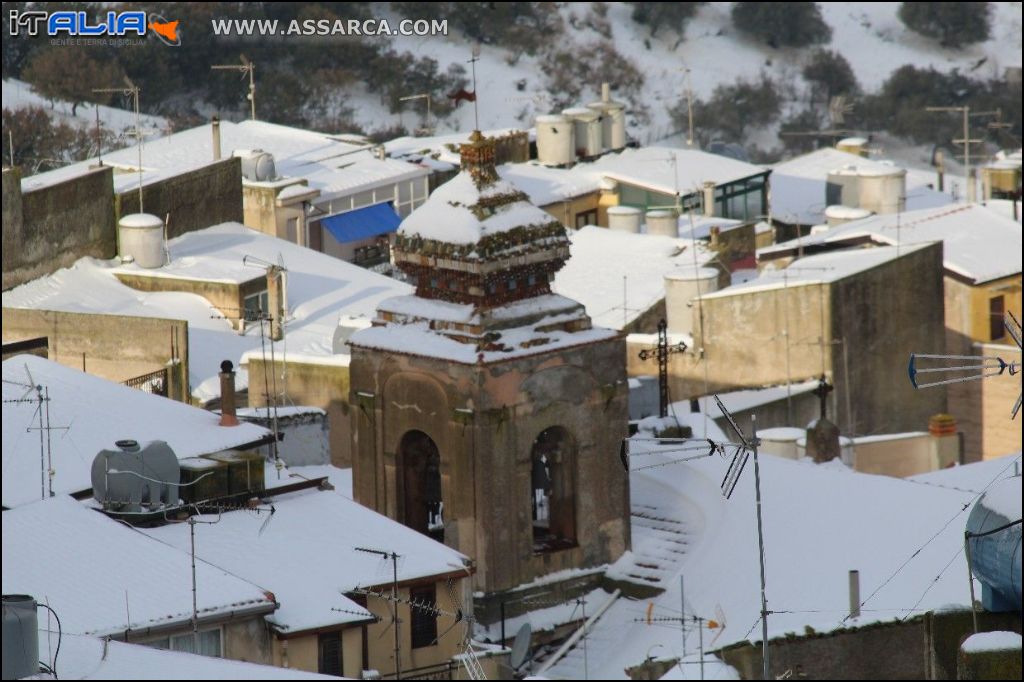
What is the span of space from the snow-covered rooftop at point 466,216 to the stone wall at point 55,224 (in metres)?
21.2

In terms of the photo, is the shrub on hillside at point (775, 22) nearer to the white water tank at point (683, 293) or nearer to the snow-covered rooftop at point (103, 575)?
the white water tank at point (683, 293)

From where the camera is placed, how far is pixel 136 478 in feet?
101

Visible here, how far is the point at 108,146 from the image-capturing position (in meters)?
81.8

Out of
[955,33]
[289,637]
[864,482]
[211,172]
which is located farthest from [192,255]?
[955,33]

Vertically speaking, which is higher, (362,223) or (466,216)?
(466,216)

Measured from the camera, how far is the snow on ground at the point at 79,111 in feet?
297

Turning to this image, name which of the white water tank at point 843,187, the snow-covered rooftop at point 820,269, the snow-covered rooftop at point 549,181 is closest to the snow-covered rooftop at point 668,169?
the snow-covered rooftop at point 549,181

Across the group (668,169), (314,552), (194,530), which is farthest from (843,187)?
(194,530)

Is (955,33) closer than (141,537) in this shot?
No

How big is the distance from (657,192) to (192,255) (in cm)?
1823

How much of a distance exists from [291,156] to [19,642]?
4993cm

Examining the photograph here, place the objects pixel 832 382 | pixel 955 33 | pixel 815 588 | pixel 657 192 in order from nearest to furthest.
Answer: pixel 815 588, pixel 832 382, pixel 657 192, pixel 955 33

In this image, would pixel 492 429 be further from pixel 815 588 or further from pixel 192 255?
pixel 192 255

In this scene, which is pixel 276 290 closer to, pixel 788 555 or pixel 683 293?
pixel 683 293
